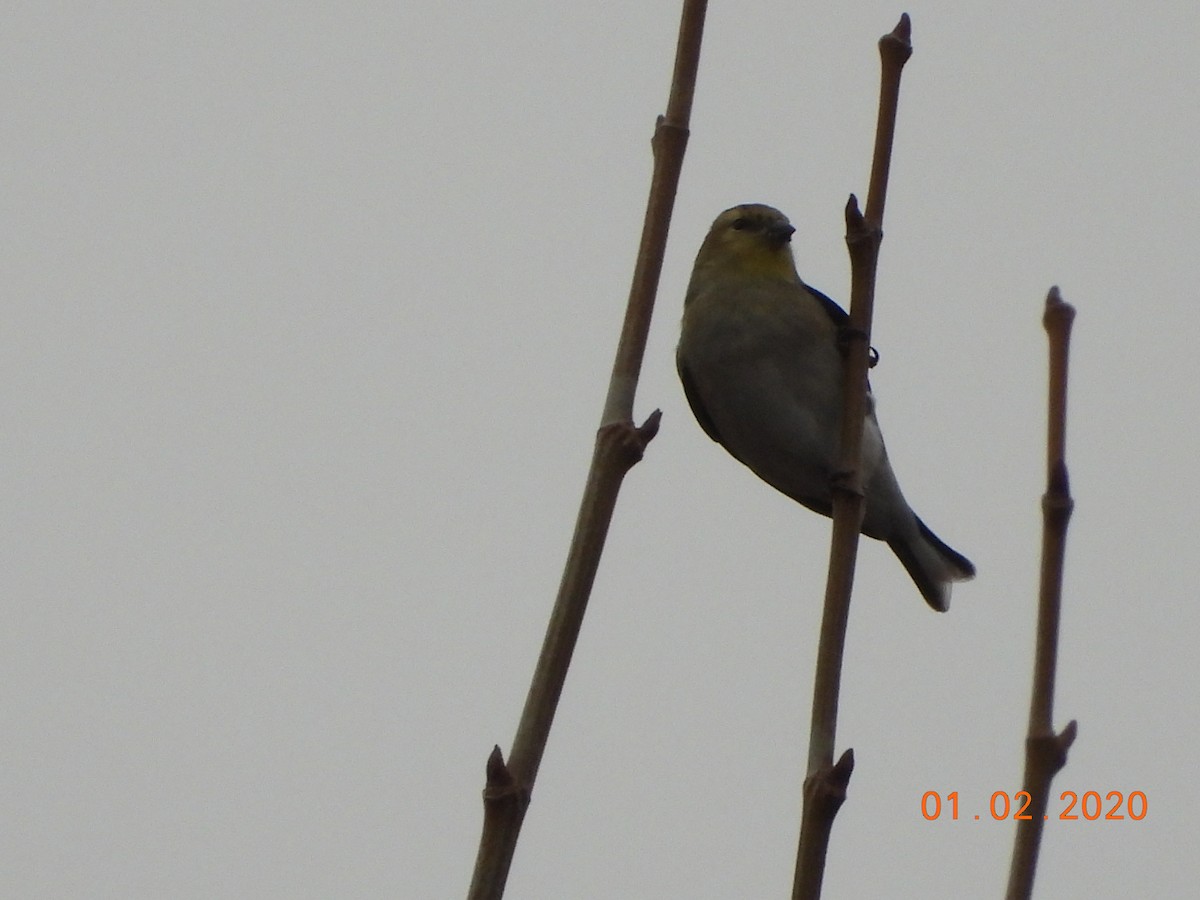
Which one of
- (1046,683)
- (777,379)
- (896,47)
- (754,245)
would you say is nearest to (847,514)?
(1046,683)

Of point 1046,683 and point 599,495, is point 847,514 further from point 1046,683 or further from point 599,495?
point 599,495

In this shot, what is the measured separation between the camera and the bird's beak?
5.20 metres

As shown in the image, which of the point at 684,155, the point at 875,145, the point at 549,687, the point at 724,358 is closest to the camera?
the point at 549,687

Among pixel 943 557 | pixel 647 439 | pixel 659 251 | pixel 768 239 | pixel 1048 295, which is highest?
pixel 768 239

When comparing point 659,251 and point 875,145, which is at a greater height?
point 875,145

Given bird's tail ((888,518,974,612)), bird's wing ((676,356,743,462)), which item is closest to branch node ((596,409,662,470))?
bird's wing ((676,356,743,462))

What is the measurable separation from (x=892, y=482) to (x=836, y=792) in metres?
3.65

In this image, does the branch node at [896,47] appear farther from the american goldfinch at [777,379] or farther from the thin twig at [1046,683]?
the american goldfinch at [777,379]

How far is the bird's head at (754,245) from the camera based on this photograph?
5137 mm

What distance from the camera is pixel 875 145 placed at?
1.95 m

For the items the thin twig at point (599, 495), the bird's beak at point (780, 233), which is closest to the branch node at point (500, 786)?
the thin twig at point (599, 495)

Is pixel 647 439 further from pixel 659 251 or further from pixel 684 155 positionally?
pixel 684 155

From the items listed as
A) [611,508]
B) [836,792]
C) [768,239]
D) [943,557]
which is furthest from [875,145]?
[943,557]

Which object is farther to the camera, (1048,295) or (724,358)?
(724,358)
